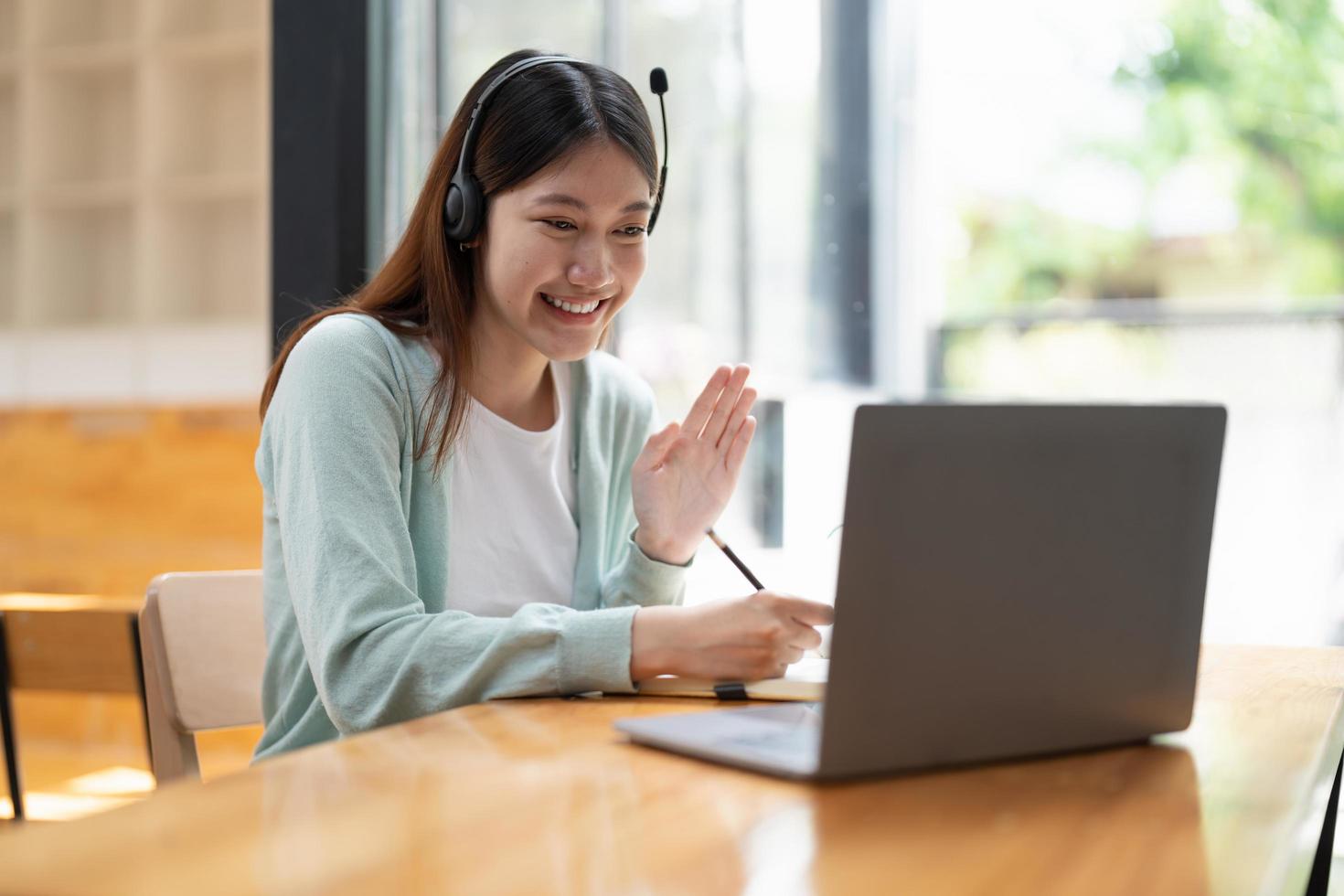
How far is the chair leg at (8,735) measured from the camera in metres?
2.21

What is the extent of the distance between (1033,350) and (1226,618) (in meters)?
2.80

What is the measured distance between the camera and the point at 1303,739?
2.79 ft

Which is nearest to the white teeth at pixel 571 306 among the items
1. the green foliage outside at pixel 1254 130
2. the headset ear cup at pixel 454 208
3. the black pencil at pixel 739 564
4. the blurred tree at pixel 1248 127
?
the headset ear cup at pixel 454 208

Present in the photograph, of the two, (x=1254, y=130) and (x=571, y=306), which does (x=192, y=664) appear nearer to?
(x=571, y=306)

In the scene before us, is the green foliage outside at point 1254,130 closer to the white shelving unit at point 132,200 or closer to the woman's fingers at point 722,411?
the white shelving unit at point 132,200

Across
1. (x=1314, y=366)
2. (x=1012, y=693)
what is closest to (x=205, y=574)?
(x=1012, y=693)

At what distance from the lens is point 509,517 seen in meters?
1.32

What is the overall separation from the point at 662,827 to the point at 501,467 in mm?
757

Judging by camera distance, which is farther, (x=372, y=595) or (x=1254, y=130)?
(x=1254, y=130)

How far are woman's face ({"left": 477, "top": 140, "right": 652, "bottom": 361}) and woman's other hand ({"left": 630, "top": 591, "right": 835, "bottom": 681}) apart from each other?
44cm

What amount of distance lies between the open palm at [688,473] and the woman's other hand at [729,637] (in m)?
0.29

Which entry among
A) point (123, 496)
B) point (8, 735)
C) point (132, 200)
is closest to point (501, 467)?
point (8, 735)

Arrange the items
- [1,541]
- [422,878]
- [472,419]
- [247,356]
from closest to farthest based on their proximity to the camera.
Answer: [422,878] < [472,419] < [247,356] < [1,541]

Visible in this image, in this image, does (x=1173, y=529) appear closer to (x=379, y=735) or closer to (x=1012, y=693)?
(x=1012, y=693)
